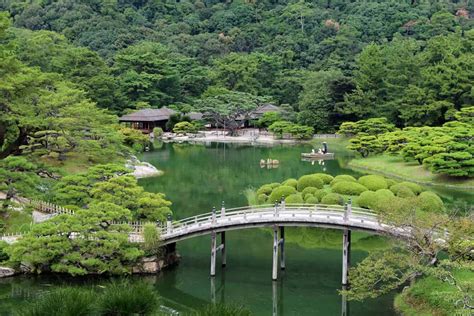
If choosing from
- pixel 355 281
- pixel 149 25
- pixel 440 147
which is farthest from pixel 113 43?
pixel 355 281

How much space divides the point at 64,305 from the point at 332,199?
21.9 meters

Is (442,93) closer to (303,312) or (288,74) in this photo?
(288,74)

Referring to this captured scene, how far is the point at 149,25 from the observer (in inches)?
4215

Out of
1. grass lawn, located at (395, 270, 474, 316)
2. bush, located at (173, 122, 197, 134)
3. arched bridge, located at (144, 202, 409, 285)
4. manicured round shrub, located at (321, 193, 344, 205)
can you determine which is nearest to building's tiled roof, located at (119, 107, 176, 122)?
bush, located at (173, 122, 197, 134)

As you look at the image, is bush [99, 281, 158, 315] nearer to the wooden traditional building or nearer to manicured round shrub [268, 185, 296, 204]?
manicured round shrub [268, 185, 296, 204]

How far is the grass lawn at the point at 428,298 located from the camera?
18.6 metres

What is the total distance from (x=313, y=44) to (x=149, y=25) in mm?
28624

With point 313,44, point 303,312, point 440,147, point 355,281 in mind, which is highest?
point 313,44

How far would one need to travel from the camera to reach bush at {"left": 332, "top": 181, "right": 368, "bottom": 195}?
33312 millimetres

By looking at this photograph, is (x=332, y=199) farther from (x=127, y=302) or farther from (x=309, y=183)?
(x=127, y=302)

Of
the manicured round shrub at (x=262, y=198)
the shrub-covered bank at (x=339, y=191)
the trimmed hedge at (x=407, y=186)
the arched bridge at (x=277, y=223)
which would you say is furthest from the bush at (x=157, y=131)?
the arched bridge at (x=277, y=223)

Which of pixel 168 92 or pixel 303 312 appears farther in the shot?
pixel 168 92

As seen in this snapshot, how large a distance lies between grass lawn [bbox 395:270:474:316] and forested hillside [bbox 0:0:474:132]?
23.4 metres

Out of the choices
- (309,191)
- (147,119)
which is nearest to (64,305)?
(309,191)
